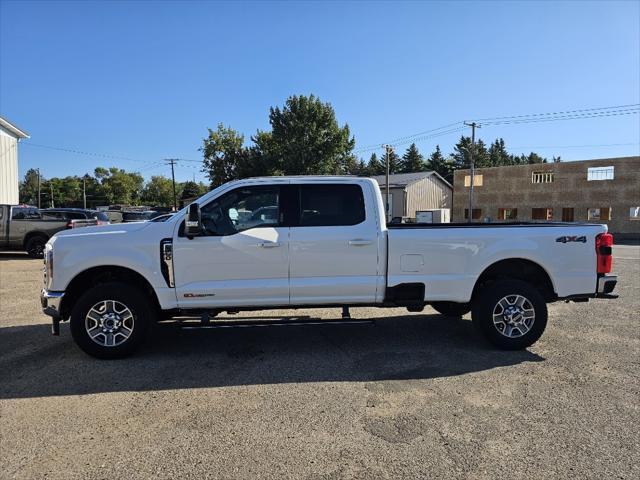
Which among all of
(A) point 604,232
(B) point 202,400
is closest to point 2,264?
(B) point 202,400

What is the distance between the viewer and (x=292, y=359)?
5430mm

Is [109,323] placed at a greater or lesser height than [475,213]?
lesser

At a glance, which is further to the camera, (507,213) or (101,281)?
(507,213)

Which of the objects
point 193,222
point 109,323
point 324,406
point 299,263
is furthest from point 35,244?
point 324,406

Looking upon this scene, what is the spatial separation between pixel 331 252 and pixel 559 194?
141 feet

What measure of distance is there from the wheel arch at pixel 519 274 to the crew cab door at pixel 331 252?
1.47 metres

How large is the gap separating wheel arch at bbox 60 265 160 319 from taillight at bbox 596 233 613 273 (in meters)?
5.34

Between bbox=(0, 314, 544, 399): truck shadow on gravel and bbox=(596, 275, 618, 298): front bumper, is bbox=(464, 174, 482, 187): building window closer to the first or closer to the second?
bbox=(0, 314, 544, 399): truck shadow on gravel

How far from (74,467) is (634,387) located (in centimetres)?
491

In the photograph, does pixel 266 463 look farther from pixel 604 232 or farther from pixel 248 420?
pixel 604 232

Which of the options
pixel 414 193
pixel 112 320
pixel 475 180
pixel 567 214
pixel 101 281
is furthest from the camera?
pixel 414 193

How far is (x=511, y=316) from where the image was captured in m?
5.72

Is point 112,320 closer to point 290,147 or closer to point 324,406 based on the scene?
point 324,406

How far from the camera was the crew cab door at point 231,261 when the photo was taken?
5.39 m
